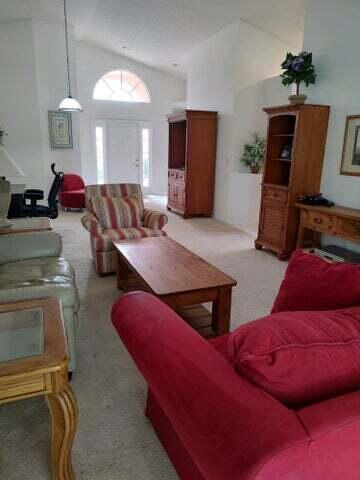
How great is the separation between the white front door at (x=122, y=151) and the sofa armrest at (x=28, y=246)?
241 inches

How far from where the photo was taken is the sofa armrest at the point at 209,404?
60 cm

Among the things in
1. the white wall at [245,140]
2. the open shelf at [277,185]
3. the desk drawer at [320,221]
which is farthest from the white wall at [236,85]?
the desk drawer at [320,221]

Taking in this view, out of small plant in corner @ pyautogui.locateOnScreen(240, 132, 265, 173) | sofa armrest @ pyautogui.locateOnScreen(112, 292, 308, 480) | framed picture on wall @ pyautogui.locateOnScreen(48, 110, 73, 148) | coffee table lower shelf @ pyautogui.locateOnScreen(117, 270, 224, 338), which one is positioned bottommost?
coffee table lower shelf @ pyautogui.locateOnScreen(117, 270, 224, 338)

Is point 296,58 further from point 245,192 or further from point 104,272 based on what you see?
point 104,272

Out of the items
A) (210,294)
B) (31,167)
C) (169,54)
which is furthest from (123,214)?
(169,54)

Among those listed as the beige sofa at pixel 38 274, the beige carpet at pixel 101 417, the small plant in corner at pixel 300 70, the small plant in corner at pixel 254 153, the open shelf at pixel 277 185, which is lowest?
the beige carpet at pixel 101 417

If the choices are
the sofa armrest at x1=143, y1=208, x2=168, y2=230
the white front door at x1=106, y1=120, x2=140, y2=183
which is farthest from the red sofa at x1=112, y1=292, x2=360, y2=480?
the white front door at x1=106, y1=120, x2=140, y2=183

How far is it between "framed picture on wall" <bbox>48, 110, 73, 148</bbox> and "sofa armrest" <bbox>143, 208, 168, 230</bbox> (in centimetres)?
381

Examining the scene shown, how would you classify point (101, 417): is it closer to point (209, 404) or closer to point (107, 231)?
point (209, 404)

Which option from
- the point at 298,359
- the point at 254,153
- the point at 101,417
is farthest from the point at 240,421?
the point at 254,153

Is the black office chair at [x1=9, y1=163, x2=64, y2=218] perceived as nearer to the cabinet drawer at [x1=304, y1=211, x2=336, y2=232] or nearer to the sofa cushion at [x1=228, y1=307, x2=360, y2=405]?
the cabinet drawer at [x1=304, y1=211, x2=336, y2=232]

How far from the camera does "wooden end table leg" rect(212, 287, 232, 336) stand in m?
2.20

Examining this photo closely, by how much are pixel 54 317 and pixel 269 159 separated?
12.0ft

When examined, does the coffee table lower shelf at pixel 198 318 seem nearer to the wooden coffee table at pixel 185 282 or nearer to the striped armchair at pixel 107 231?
the wooden coffee table at pixel 185 282
